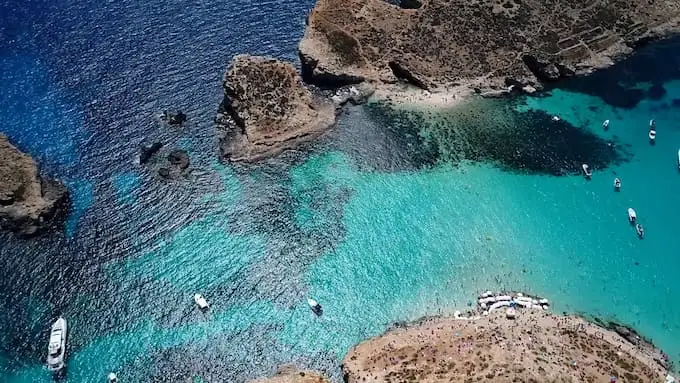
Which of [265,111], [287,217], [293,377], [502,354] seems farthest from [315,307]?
[265,111]

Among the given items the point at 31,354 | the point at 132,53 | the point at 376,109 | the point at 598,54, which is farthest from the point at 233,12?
the point at 31,354

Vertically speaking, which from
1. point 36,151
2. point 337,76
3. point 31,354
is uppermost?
point 337,76

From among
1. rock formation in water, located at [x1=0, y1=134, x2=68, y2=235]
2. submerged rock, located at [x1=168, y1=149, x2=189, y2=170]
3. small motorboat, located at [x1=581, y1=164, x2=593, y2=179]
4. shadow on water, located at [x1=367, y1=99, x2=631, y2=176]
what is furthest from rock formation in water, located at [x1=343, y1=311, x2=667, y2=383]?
rock formation in water, located at [x1=0, y1=134, x2=68, y2=235]

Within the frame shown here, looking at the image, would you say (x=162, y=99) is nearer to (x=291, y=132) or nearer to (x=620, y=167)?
(x=291, y=132)

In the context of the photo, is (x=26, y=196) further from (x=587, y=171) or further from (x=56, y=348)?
(x=587, y=171)

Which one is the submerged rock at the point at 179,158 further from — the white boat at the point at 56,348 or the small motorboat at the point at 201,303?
the white boat at the point at 56,348

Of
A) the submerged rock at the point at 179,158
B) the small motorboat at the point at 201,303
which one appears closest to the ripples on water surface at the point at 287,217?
the small motorboat at the point at 201,303
